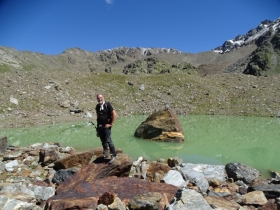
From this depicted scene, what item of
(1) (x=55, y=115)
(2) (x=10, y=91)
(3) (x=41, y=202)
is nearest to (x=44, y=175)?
(3) (x=41, y=202)

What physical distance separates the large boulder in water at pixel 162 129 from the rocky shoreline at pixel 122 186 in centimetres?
867

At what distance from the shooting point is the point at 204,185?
1123 cm

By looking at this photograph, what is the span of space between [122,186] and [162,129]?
50.4ft

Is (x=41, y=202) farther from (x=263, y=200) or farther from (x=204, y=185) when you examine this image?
(x=263, y=200)

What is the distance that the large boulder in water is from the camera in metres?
23.8

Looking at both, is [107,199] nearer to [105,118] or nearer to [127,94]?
[105,118]

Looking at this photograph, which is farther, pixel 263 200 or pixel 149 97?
pixel 149 97

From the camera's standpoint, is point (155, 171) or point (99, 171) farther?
point (155, 171)

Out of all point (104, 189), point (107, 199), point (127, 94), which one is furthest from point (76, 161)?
point (127, 94)

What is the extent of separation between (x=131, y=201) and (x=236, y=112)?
43.2m

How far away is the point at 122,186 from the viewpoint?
9.20 m

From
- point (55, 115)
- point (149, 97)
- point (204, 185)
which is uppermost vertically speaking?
point (149, 97)

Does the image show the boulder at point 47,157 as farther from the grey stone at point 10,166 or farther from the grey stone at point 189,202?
the grey stone at point 189,202

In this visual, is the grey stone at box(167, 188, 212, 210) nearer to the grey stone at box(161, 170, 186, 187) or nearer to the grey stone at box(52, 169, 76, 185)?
the grey stone at box(161, 170, 186, 187)
